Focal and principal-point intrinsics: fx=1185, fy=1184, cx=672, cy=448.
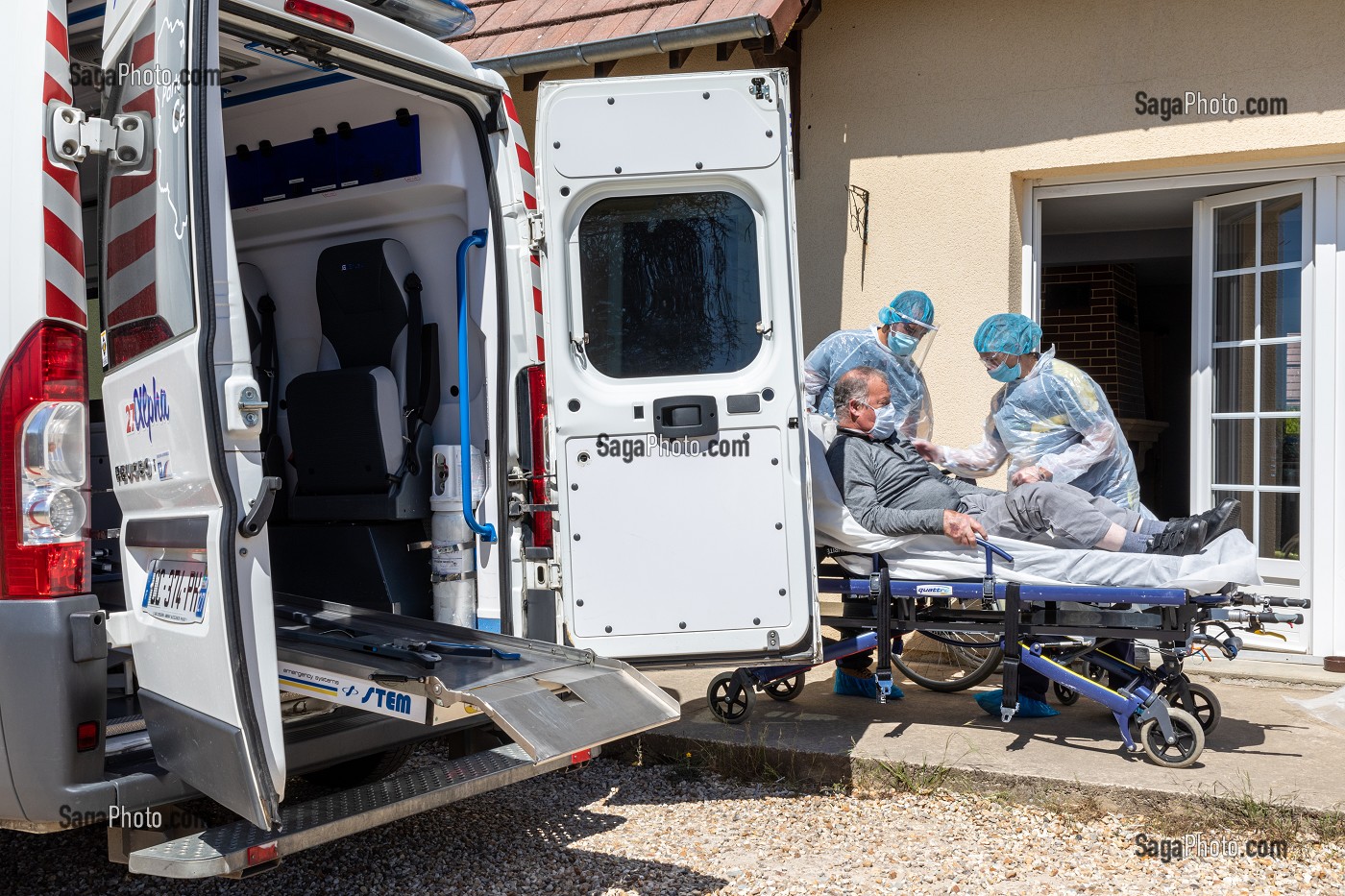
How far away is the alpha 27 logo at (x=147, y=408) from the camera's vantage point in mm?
2791

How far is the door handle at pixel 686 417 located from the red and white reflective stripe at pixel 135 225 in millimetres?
1723

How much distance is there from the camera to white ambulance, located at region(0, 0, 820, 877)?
2697 millimetres

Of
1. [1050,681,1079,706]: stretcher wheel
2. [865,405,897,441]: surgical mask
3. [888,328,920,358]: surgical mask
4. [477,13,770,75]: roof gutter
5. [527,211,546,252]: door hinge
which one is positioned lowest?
[1050,681,1079,706]: stretcher wheel

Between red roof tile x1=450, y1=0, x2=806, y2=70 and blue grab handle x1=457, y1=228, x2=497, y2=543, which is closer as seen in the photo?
blue grab handle x1=457, y1=228, x2=497, y2=543

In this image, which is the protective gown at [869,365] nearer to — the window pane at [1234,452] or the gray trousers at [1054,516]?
the gray trousers at [1054,516]

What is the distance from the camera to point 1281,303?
6203mm

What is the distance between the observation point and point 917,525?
15.7 ft

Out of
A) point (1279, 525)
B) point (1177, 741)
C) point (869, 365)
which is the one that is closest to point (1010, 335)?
point (869, 365)

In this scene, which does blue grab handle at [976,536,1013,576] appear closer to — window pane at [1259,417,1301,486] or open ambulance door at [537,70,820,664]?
open ambulance door at [537,70,820,664]

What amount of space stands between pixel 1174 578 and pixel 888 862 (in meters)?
1.65

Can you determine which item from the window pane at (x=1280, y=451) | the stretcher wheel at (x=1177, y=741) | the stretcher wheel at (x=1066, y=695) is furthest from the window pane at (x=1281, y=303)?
the stretcher wheel at (x=1177, y=741)

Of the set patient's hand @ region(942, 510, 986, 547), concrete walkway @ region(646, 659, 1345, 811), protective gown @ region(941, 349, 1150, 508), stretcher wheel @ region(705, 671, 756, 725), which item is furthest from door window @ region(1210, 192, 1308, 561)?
stretcher wheel @ region(705, 671, 756, 725)

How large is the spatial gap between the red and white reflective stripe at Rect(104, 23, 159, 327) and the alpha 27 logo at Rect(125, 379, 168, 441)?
7.2 inches

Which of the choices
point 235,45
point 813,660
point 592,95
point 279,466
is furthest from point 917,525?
point 235,45
